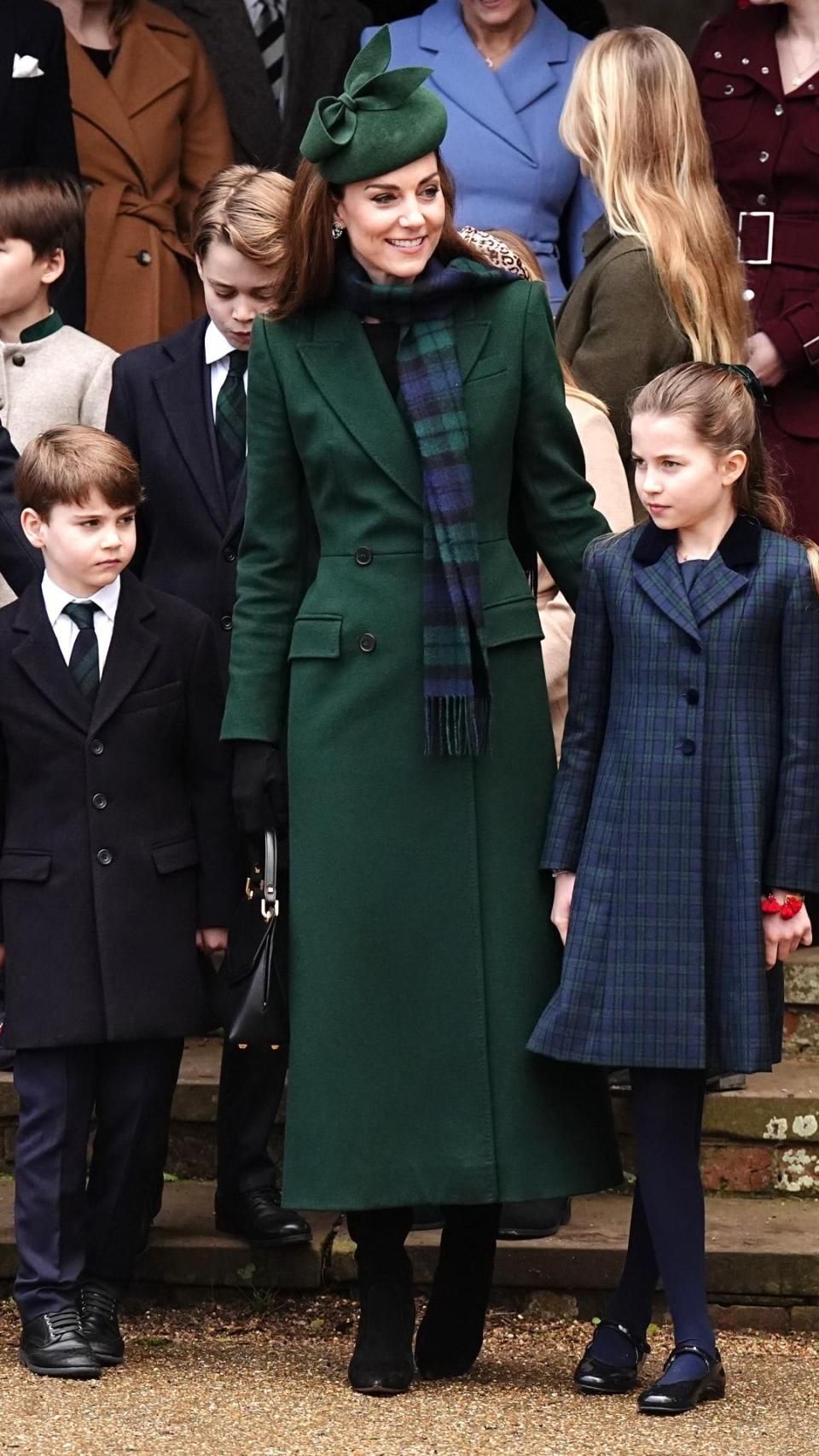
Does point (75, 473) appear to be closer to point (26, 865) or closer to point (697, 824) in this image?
point (26, 865)

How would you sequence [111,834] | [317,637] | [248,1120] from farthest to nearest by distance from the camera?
[248,1120] → [111,834] → [317,637]

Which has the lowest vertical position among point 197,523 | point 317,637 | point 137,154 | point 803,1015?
point 803,1015

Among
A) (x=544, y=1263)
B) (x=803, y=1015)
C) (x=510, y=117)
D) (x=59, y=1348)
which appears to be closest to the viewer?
(x=59, y=1348)

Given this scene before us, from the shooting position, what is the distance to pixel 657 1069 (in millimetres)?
3689

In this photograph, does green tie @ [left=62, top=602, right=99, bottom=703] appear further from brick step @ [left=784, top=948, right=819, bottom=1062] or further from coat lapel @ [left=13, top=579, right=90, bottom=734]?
brick step @ [left=784, top=948, right=819, bottom=1062]

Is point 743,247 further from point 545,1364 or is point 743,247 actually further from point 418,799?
point 545,1364

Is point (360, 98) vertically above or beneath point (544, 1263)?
above

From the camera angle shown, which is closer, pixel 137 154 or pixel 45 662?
pixel 45 662

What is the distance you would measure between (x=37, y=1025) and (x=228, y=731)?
608 millimetres

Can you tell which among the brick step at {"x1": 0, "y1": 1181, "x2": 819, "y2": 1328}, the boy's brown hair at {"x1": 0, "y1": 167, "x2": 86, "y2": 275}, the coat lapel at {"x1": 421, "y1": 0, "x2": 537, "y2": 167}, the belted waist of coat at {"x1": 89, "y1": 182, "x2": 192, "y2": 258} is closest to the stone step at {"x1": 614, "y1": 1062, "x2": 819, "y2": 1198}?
the brick step at {"x1": 0, "y1": 1181, "x2": 819, "y2": 1328}

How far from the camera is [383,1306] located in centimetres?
375

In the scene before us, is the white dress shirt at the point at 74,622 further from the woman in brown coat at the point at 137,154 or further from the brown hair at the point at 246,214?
the woman in brown coat at the point at 137,154

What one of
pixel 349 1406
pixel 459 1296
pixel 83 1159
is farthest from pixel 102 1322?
pixel 459 1296

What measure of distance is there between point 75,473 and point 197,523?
42cm
